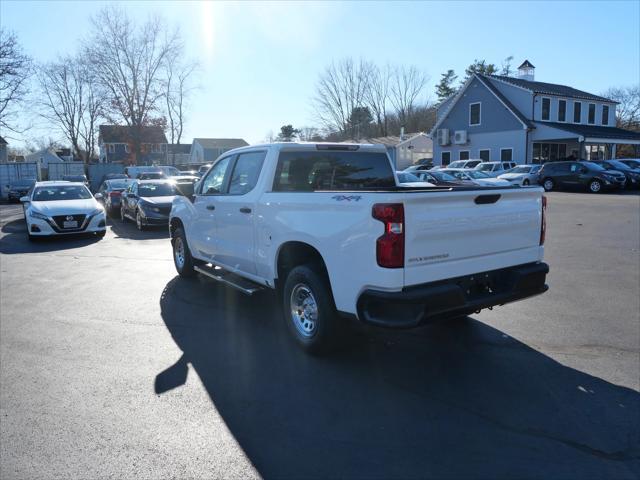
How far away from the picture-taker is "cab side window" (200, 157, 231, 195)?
6.54 metres

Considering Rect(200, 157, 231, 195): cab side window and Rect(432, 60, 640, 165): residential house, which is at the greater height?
Rect(432, 60, 640, 165): residential house

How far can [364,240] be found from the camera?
12.9ft

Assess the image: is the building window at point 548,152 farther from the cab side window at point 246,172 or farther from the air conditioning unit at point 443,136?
the cab side window at point 246,172

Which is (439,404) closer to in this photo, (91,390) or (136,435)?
(136,435)

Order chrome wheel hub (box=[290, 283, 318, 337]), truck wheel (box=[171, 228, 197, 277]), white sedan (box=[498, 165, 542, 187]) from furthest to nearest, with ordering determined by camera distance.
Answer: white sedan (box=[498, 165, 542, 187]) < truck wheel (box=[171, 228, 197, 277]) < chrome wheel hub (box=[290, 283, 318, 337])

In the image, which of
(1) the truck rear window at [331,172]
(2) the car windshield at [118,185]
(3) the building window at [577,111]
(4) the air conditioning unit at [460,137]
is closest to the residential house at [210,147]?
(4) the air conditioning unit at [460,137]

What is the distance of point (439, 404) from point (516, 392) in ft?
2.26

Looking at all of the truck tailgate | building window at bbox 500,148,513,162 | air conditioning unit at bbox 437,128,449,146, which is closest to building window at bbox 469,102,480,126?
air conditioning unit at bbox 437,128,449,146

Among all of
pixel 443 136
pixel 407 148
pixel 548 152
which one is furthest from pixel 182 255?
pixel 407 148

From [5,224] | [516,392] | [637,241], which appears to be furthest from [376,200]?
[5,224]

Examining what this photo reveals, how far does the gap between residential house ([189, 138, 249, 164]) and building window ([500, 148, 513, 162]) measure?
166ft

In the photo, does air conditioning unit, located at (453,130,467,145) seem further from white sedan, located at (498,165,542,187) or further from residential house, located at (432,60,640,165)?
white sedan, located at (498,165,542,187)

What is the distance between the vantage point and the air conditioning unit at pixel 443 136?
1645 inches

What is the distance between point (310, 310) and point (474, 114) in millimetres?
38562
